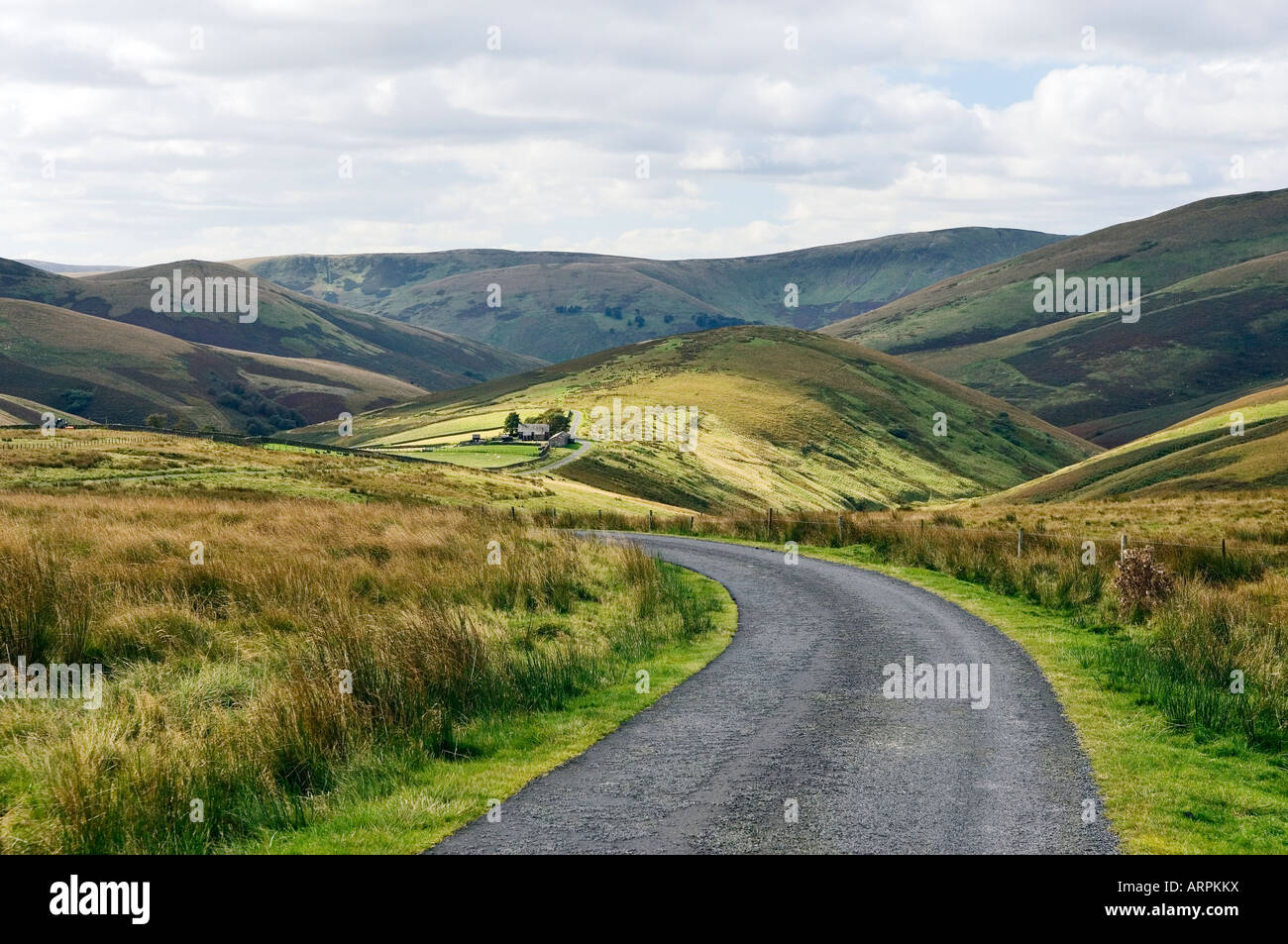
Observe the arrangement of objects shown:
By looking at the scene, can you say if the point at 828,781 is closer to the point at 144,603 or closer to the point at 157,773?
the point at 157,773

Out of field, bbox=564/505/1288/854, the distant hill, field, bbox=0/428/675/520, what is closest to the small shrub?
field, bbox=564/505/1288/854

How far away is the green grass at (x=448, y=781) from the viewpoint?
907 cm

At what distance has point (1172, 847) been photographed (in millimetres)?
9227

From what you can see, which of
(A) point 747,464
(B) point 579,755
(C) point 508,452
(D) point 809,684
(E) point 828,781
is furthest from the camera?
(A) point 747,464

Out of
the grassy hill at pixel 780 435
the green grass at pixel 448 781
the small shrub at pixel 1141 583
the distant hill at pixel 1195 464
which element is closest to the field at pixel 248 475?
the grassy hill at pixel 780 435

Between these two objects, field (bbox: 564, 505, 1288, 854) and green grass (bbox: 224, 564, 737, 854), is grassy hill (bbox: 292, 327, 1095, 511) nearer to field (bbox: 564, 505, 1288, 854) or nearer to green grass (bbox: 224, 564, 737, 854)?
field (bbox: 564, 505, 1288, 854)

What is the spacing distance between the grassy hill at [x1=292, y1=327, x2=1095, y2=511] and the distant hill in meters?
26.8

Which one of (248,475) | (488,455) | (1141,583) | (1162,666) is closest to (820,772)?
(1162,666)

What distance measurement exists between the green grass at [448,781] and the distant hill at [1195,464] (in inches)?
2237

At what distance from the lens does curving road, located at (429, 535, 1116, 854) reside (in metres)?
9.20

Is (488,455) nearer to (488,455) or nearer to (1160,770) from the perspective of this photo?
(488,455)

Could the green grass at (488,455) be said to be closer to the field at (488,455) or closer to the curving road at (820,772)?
the field at (488,455)
